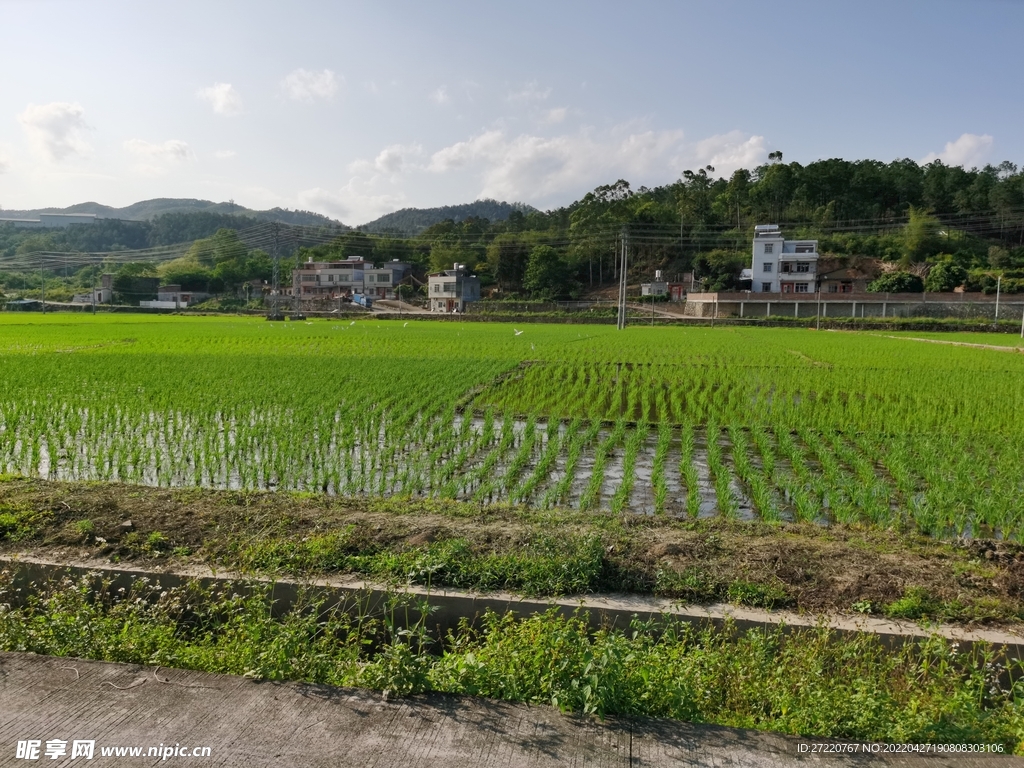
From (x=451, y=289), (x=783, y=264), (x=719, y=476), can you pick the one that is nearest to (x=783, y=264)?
(x=783, y=264)

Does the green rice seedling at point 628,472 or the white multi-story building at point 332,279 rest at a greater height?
the white multi-story building at point 332,279

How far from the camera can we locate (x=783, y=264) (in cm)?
5578

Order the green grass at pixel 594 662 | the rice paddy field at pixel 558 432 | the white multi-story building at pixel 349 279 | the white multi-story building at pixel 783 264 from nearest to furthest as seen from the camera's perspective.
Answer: the green grass at pixel 594 662, the rice paddy field at pixel 558 432, the white multi-story building at pixel 783 264, the white multi-story building at pixel 349 279

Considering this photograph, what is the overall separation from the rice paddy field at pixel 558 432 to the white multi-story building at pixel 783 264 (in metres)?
39.1

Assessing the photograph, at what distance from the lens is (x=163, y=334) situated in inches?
1131

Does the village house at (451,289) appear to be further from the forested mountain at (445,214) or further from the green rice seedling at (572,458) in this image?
the forested mountain at (445,214)

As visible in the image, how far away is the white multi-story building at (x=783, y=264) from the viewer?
55.3 metres

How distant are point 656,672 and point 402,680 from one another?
1.02m

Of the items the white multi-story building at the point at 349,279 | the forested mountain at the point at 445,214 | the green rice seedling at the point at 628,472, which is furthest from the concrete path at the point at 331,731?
the forested mountain at the point at 445,214

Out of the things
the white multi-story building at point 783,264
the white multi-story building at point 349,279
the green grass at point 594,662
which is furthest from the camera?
the white multi-story building at point 349,279

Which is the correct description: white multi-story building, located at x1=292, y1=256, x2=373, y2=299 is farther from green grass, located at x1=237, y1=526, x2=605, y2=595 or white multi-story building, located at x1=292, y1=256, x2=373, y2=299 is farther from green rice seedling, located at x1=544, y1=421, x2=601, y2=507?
green grass, located at x1=237, y1=526, x2=605, y2=595

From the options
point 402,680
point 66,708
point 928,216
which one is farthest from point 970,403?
point 928,216

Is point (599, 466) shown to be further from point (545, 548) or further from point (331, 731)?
point (331, 731)

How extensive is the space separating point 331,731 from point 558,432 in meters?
7.67
